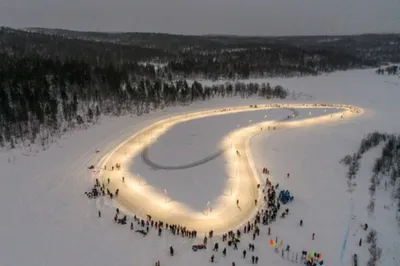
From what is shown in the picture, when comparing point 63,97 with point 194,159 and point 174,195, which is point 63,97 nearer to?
point 194,159

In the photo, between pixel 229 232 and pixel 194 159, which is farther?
pixel 194 159

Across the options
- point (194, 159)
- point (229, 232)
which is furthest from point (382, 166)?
point (229, 232)

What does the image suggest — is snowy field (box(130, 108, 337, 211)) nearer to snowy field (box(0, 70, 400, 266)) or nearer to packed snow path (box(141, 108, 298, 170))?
snowy field (box(0, 70, 400, 266))

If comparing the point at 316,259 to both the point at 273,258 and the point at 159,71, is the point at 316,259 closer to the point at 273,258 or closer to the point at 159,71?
the point at 273,258

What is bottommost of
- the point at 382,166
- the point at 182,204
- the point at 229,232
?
the point at 182,204

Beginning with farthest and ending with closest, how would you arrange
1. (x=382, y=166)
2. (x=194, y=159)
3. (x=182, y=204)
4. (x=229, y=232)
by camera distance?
(x=194, y=159)
(x=382, y=166)
(x=182, y=204)
(x=229, y=232)

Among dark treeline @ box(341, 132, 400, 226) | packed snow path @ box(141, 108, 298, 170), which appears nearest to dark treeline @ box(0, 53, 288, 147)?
packed snow path @ box(141, 108, 298, 170)

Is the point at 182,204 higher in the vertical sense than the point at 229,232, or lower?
lower
